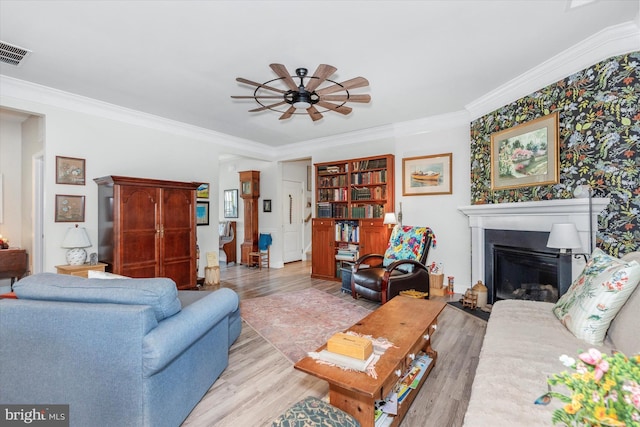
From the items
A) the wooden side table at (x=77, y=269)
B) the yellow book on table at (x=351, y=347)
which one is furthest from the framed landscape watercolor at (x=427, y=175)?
the wooden side table at (x=77, y=269)

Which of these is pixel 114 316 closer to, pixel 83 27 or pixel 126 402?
pixel 126 402

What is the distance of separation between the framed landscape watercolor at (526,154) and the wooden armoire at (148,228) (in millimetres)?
4176

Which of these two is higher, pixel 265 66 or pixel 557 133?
pixel 265 66

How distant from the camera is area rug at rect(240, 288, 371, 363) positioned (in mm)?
2800

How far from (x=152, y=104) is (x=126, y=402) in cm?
382

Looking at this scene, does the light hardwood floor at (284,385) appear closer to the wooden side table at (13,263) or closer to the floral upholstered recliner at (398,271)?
the floral upholstered recliner at (398,271)

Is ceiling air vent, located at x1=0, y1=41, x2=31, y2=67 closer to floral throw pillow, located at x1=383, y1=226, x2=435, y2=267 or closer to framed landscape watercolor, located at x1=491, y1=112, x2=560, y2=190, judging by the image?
floral throw pillow, located at x1=383, y1=226, x2=435, y2=267

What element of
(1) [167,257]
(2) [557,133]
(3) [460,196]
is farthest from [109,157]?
(2) [557,133]

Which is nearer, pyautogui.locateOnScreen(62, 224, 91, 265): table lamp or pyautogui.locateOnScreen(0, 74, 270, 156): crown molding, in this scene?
pyautogui.locateOnScreen(0, 74, 270, 156): crown molding

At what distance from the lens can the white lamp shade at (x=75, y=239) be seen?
3.50 meters

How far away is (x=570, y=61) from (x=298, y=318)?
3.81 meters

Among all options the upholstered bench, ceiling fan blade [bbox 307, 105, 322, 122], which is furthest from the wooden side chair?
the upholstered bench

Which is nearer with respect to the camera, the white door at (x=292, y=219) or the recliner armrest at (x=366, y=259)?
the recliner armrest at (x=366, y=259)

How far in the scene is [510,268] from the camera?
145 inches
